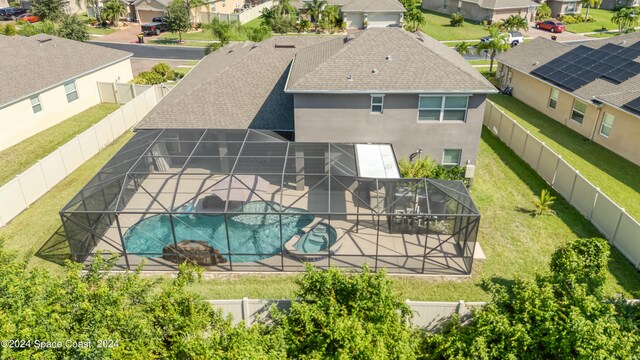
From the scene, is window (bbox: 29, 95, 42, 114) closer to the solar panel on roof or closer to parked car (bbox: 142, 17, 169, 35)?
parked car (bbox: 142, 17, 169, 35)

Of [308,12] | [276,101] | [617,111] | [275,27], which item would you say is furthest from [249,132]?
[308,12]

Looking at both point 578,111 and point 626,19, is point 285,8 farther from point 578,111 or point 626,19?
point 578,111

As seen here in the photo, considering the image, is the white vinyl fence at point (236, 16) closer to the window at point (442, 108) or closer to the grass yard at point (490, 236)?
the grass yard at point (490, 236)

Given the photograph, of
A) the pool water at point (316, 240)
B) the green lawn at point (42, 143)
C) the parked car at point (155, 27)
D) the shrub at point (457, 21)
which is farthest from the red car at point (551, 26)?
the pool water at point (316, 240)

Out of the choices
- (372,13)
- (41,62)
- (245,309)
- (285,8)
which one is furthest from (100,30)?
(245,309)

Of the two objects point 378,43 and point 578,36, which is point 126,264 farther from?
point 578,36

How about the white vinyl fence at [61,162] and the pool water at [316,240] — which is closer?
the pool water at [316,240]
